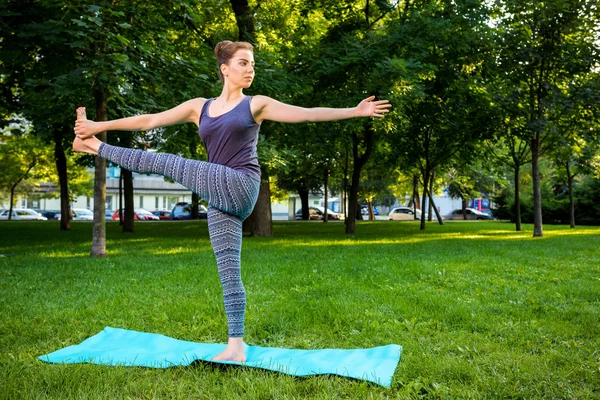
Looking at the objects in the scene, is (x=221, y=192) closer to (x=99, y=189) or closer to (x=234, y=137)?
(x=234, y=137)

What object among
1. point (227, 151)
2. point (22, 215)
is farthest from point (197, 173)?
point (22, 215)

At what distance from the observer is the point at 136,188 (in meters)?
65.6

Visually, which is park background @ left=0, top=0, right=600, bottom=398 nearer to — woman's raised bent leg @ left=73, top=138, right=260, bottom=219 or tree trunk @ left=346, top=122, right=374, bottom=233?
tree trunk @ left=346, top=122, right=374, bottom=233

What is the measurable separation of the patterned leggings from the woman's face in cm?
74

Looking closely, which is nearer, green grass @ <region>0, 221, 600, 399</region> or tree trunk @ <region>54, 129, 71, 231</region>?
green grass @ <region>0, 221, 600, 399</region>

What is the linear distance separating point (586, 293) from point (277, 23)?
1675cm

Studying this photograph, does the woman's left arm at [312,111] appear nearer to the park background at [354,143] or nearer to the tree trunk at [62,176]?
the park background at [354,143]

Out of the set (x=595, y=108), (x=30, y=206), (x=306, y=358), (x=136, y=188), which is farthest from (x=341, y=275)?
(x=30, y=206)

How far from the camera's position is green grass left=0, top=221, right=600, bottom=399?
3.79 m

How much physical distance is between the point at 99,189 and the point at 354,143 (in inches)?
483

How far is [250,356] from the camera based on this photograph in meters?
4.57

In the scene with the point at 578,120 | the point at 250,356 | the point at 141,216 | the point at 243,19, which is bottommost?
the point at 250,356

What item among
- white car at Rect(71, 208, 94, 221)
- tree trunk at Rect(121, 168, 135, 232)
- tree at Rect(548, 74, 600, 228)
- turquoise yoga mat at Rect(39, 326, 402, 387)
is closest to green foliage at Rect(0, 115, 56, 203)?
tree trunk at Rect(121, 168, 135, 232)

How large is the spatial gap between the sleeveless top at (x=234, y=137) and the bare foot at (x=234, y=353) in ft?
4.44
